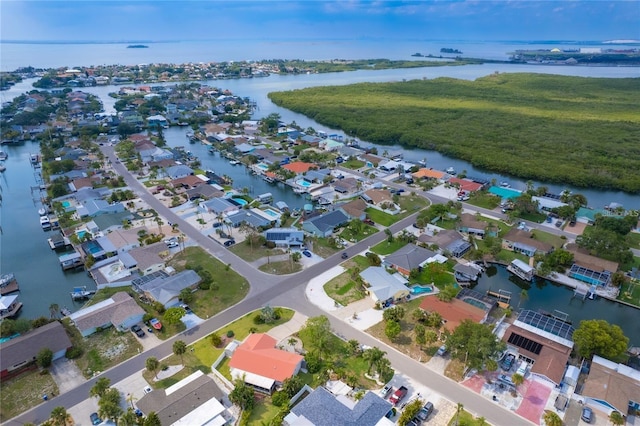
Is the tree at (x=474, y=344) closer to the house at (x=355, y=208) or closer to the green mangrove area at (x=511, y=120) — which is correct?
the house at (x=355, y=208)

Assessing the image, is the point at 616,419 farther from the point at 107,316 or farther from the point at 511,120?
the point at 511,120

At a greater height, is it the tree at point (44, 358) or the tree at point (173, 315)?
the tree at point (173, 315)

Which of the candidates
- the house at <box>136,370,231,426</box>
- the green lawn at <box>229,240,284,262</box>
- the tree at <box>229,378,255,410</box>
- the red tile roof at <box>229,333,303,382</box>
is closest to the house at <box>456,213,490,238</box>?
the green lawn at <box>229,240,284,262</box>

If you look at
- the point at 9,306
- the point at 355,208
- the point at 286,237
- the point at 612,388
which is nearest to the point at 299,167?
the point at 355,208

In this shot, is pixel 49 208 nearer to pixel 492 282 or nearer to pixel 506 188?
pixel 492 282

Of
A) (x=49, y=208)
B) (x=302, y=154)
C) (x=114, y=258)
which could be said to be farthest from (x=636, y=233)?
(x=49, y=208)

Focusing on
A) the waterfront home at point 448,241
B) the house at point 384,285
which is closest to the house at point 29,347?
the house at point 384,285
